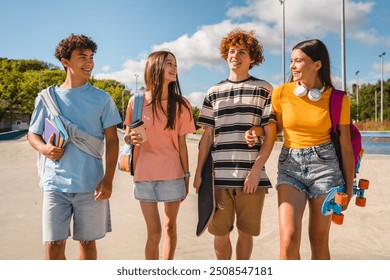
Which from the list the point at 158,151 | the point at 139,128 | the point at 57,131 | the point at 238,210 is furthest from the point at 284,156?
the point at 57,131

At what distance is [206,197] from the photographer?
279 cm

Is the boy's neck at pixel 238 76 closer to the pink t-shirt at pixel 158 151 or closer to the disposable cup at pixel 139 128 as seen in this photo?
the pink t-shirt at pixel 158 151

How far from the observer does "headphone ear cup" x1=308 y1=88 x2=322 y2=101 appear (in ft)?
7.88

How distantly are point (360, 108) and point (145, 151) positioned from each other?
176 feet

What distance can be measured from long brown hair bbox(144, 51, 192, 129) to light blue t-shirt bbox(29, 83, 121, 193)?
1.15 feet

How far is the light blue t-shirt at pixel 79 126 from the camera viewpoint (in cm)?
241

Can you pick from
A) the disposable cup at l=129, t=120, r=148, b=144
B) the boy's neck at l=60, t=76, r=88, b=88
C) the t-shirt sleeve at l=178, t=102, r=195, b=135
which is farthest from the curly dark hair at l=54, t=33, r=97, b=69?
the t-shirt sleeve at l=178, t=102, r=195, b=135

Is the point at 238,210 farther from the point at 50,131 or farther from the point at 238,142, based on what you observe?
the point at 50,131

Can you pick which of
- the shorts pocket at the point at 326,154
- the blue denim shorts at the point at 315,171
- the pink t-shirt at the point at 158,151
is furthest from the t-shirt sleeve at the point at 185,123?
the shorts pocket at the point at 326,154

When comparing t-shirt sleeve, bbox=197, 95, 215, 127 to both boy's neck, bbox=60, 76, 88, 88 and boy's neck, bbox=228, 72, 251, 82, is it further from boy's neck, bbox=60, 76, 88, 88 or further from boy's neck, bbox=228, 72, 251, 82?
boy's neck, bbox=60, 76, 88, 88

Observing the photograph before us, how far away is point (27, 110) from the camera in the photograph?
45.1 metres

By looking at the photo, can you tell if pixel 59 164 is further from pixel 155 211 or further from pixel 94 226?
pixel 155 211
